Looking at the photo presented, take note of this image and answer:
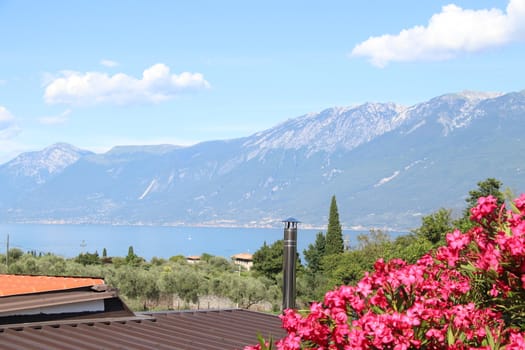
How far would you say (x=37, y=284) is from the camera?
10.1 metres

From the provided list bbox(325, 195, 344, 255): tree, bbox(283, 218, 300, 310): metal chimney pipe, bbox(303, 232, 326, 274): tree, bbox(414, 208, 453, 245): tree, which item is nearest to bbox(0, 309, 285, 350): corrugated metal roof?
bbox(283, 218, 300, 310): metal chimney pipe

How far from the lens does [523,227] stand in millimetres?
3781

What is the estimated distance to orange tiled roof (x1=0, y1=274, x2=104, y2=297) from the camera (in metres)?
9.47

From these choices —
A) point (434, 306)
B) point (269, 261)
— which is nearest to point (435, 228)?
point (269, 261)

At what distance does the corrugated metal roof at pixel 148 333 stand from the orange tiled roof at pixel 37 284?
825 millimetres

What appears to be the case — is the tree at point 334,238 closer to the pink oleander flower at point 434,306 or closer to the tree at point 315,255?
the tree at point 315,255

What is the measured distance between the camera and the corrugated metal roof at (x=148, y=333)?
7.75 metres

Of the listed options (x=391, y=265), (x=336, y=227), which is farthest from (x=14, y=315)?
(x=336, y=227)

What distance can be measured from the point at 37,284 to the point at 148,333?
2.10m

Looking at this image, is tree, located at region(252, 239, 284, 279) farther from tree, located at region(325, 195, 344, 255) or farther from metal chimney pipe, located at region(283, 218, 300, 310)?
metal chimney pipe, located at region(283, 218, 300, 310)

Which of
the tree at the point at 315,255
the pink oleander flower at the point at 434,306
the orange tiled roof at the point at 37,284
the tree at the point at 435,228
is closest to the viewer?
the pink oleander flower at the point at 434,306

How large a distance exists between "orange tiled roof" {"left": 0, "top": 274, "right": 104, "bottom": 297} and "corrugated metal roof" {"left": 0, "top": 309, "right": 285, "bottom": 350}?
2.71ft

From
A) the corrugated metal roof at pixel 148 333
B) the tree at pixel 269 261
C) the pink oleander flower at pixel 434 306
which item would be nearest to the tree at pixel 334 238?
the tree at pixel 269 261

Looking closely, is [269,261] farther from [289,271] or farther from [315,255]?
[289,271]
